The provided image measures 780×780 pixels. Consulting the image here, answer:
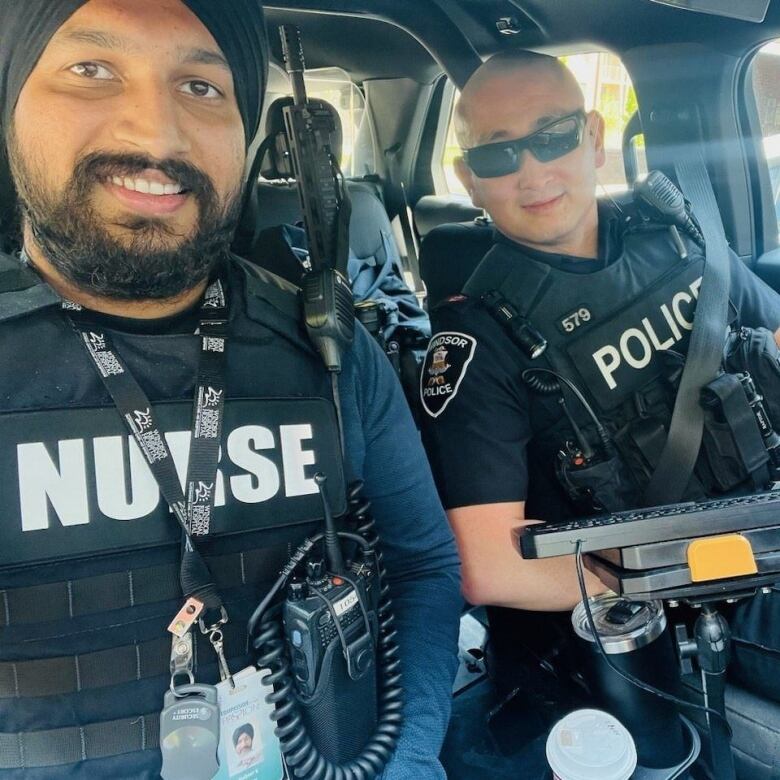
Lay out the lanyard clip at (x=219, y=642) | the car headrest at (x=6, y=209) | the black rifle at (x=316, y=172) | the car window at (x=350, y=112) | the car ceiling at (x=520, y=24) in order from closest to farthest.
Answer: the lanyard clip at (x=219, y=642) < the car headrest at (x=6, y=209) < the black rifle at (x=316, y=172) < the car ceiling at (x=520, y=24) < the car window at (x=350, y=112)

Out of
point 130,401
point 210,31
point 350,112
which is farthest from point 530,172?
point 350,112

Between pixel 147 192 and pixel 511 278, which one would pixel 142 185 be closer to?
pixel 147 192

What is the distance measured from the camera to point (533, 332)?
1.44 meters

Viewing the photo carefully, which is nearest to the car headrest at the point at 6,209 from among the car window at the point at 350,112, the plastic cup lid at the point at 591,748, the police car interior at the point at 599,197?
the police car interior at the point at 599,197

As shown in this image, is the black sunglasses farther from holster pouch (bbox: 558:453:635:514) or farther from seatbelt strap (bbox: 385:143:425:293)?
seatbelt strap (bbox: 385:143:425:293)

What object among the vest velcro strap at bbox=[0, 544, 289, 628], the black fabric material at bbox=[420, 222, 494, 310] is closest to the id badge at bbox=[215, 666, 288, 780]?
the vest velcro strap at bbox=[0, 544, 289, 628]

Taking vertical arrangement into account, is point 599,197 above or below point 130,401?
above

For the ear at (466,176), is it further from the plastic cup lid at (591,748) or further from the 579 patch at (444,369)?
the plastic cup lid at (591,748)

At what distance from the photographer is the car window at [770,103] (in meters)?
2.08

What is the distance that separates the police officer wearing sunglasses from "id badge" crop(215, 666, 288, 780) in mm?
490

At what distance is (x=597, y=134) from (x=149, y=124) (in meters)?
1.10

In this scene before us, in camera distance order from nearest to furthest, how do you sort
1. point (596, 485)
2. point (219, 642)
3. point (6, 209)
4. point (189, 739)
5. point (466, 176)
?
point (189, 739) → point (219, 642) → point (6, 209) → point (596, 485) → point (466, 176)

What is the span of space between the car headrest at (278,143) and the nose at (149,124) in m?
0.38

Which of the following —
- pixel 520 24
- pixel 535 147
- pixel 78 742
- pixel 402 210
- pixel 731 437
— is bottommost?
pixel 78 742
